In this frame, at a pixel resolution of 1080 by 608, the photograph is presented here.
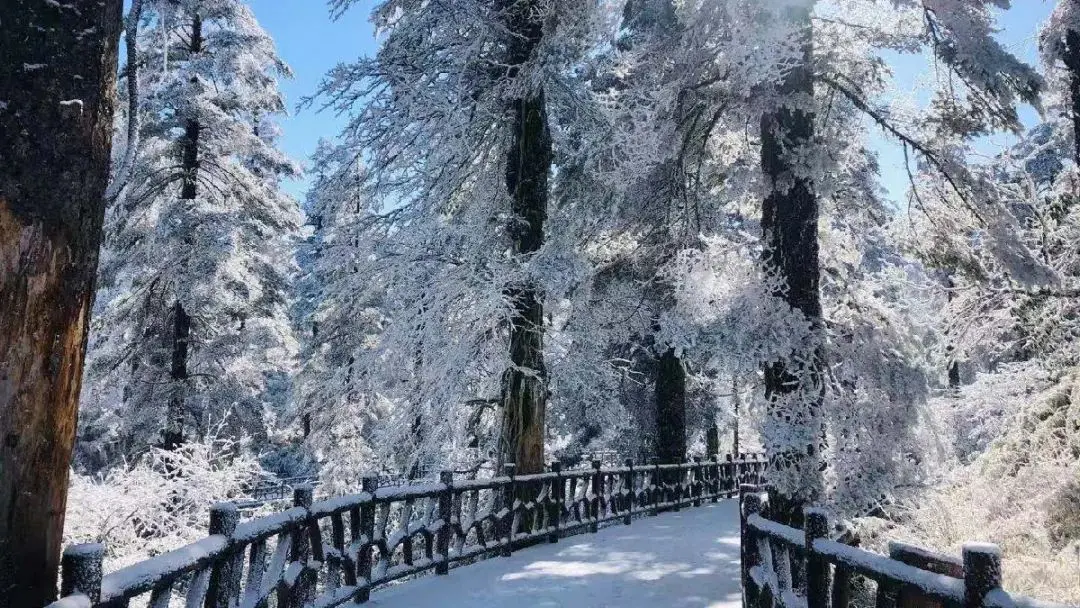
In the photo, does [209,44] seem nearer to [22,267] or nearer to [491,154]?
[491,154]

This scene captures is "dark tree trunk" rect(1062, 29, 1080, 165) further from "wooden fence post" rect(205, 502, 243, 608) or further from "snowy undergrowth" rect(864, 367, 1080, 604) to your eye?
"wooden fence post" rect(205, 502, 243, 608)

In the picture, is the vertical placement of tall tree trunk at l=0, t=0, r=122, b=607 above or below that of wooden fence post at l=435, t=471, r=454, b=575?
above

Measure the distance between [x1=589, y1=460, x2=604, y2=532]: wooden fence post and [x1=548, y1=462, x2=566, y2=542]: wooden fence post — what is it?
1.29 metres

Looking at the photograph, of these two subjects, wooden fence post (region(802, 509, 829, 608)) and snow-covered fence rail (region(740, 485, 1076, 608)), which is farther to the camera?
wooden fence post (region(802, 509, 829, 608))

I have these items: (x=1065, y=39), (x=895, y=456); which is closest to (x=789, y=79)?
(x=895, y=456)

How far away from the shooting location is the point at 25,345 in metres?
2.83

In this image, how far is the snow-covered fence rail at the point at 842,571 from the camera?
10.3 feet

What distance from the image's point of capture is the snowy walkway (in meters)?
8.23

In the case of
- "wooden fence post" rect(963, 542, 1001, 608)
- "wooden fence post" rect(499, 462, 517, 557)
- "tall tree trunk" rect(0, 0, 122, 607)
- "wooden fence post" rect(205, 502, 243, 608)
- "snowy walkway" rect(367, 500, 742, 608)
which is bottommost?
"snowy walkway" rect(367, 500, 742, 608)

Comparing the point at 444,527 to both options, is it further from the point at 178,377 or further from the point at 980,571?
the point at 178,377

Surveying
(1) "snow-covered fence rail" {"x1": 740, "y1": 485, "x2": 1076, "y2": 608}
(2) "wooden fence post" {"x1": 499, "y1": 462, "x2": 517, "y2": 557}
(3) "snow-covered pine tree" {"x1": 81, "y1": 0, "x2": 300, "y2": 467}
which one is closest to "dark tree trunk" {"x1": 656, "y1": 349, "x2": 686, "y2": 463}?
(2) "wooden fence post" {"x1": 499, "y1": 462, "x2": 517, "y2": 557}

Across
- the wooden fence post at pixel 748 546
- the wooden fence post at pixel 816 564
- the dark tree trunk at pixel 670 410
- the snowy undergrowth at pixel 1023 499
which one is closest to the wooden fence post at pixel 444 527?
the wooden fence post at pixel 748 546

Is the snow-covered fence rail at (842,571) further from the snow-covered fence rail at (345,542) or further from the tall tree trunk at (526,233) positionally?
the tall tree trunk at (526,233)

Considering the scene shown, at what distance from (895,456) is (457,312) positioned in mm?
6904
